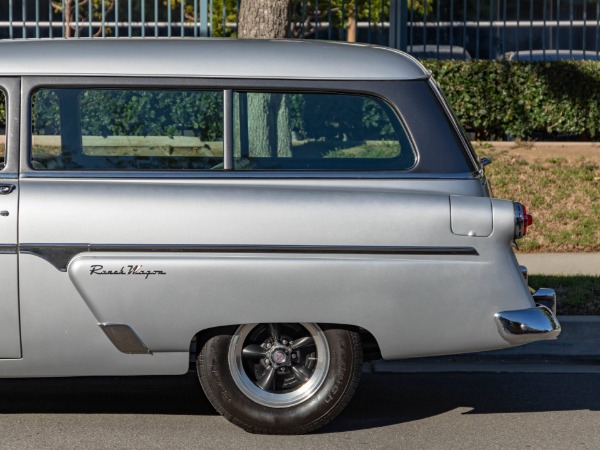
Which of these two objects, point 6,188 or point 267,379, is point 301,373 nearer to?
point 267,379

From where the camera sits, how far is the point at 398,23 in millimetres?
13141

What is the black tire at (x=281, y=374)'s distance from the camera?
5.21 m

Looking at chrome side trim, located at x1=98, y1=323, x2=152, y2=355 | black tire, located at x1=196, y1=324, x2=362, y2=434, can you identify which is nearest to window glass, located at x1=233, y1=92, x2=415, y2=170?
black tire, located at x1=196, y1=324, x2=362, y2=434

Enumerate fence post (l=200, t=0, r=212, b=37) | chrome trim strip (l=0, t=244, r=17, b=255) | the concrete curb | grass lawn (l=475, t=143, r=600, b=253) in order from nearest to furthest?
1. chrome trim strip (l=0, t=244, r=17, b=255)
2. the concrete curb
3. grass lawn (l=475, t=143, r=600, b=253)
4. fence post (l=200, t=0, r=212, b=37)

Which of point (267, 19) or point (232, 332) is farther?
point (267, 19)

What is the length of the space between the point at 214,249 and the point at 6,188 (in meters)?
0.98

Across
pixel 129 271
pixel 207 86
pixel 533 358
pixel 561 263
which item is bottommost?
pixel 533 358

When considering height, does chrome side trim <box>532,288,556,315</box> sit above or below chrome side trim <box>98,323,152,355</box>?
above

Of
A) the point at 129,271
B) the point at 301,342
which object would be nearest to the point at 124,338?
the point at 129,271

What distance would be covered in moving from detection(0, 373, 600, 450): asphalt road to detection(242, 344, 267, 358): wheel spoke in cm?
39

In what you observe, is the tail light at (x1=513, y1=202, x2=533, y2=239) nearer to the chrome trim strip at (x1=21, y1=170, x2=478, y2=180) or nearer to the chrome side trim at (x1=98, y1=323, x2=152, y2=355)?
the chrome trim strip at (x1=21, y1=170, x2=478, y2=180)

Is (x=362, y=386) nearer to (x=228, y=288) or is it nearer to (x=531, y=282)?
(x=228, y=288)

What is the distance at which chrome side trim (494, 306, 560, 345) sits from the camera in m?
5.14

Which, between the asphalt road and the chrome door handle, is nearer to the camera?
the chrome door handle
